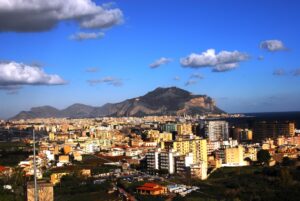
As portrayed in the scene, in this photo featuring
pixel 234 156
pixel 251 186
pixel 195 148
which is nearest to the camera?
pixel 251 186

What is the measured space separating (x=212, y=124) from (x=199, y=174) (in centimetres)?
1588

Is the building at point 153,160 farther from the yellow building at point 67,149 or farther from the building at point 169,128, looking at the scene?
the building at point 169,128

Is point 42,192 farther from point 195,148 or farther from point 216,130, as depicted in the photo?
point 216,130

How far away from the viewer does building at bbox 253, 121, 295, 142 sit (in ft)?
105

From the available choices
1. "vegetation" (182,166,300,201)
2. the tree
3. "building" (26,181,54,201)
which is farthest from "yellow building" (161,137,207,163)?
"building" (26,181,54,201)

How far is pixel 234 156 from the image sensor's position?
20.4 metres

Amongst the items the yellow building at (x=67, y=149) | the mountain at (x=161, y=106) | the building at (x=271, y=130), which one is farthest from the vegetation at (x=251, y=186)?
the mountain at (x=161, y=106)

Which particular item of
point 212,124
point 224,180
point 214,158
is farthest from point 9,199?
point 212,124

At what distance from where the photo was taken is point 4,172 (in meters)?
17.1

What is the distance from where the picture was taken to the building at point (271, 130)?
31922mm

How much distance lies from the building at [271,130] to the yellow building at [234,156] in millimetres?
11655

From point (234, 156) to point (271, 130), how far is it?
42.7 ft

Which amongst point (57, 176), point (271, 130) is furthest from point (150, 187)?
point (271, 130)

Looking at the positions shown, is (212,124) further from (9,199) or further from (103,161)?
(9,199)
